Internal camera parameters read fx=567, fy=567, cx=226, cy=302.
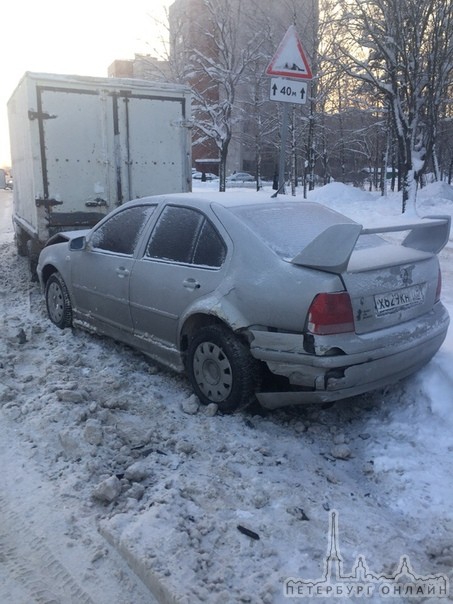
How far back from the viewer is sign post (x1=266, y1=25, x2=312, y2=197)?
6316 millimetres

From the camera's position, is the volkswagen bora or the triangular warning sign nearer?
the volkswagen bora

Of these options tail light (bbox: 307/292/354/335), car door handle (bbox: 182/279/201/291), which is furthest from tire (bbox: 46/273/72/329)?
tail light (bbox: 307/292/354/335)

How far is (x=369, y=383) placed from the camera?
3.64 m

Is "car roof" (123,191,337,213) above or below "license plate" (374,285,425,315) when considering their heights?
above

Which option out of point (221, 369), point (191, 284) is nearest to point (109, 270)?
point (191, 284)

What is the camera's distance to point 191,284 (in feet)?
13.8

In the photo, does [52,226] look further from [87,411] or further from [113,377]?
[87,411]

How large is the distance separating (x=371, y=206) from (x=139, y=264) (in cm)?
1629

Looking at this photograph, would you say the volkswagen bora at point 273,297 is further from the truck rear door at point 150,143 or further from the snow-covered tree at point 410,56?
the snow-covered tree at point 410,56

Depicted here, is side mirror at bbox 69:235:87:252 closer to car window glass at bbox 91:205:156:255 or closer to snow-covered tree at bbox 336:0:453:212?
car window glass at bbox 91:205:156:255

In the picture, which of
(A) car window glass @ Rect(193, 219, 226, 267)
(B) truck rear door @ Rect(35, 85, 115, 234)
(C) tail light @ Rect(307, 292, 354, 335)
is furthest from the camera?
(B) truck rear door @ Rect(35, 85, 115, 234)

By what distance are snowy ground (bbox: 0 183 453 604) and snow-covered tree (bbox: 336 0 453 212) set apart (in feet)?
42.8

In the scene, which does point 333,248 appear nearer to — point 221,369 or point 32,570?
point 221,369

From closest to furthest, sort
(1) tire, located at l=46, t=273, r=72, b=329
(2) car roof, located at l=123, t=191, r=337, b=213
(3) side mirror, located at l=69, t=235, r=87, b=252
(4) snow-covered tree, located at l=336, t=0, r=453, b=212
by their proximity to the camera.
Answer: (2) car roof, located at l=123, t=191, r=337, b=213, (3) side mirror, located at l=69, t=235, r=87, b=252, (1) tire, located at l=46, t=273, r=72, b=329, (4) snow-covered tree, located at l=336, t=0, r=453, b=212
